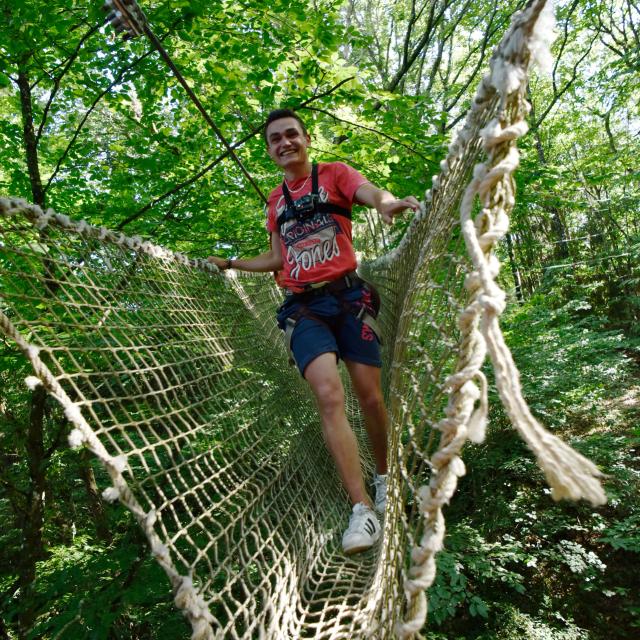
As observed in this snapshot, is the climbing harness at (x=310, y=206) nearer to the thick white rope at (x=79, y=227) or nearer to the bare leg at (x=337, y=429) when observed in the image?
the thick white rope at (x=79, y=227)

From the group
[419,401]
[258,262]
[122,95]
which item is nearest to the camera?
[419,401]

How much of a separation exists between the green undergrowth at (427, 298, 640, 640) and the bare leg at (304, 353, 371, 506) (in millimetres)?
734

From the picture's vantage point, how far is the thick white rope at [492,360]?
0.39 metres

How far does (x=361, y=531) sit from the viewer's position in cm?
109

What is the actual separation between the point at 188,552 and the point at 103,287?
47.1 inches

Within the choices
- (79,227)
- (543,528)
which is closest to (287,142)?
(79,227)

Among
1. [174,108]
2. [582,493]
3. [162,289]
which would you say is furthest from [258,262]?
[174,108]

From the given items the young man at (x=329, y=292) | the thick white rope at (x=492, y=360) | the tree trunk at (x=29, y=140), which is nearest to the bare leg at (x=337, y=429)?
the young man at (x=329, y=292)

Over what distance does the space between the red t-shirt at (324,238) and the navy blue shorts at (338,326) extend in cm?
7

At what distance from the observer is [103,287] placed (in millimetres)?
1181

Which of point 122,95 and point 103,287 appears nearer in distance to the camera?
point 103,287

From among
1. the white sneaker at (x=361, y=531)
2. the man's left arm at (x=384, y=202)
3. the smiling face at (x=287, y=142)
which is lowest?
the white sneaker at (x=361, y=531)

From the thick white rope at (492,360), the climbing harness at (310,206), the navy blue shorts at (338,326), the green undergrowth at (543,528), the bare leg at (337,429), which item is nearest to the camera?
the thick white rope at (492,360)

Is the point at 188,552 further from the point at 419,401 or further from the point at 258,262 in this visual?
the point at 419,401
